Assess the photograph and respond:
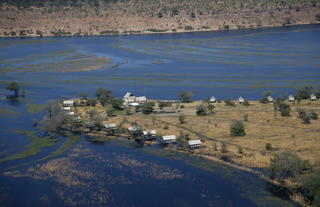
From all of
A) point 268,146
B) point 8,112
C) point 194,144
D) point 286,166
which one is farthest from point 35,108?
point 286,166

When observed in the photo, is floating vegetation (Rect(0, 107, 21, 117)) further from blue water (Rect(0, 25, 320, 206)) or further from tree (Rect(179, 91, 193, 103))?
tree (Rect(179, 91, 193, 103))

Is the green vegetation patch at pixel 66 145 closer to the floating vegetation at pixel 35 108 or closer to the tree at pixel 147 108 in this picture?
the tree at pixel 147 108

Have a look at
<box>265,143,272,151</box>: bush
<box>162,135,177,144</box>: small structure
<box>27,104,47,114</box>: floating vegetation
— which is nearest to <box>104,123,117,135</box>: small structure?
<box>162,135,177,144</box>: small structure

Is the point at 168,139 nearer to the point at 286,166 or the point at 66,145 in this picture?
the point at 66,145

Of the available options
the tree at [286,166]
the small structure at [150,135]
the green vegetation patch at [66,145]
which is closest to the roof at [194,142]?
the small structure at [150,135]

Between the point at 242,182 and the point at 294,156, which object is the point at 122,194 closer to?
the point at 242,182
